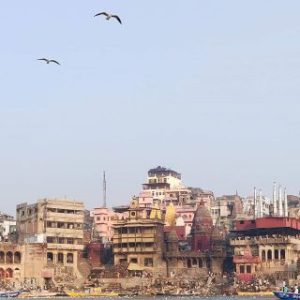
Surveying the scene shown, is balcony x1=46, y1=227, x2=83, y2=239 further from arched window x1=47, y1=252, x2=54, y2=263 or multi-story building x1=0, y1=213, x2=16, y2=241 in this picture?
multi-story building x1=0, y1=213, x2=16, y2=241

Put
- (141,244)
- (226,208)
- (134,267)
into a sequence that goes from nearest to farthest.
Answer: (134,267), (141,244), (226,208)

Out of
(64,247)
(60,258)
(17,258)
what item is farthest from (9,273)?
(64,247)

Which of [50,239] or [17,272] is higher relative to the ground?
[50,239]

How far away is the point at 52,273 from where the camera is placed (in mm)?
100375

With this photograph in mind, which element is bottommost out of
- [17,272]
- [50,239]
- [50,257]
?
[17,272]

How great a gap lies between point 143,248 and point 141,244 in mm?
600

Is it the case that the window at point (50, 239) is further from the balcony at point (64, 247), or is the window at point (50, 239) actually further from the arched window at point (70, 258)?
the arched window at point (70, 258)

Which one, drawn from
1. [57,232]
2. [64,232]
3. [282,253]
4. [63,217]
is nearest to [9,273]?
[57,232]

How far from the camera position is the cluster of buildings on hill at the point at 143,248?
100250mm

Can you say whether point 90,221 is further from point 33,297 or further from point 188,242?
point 33,297

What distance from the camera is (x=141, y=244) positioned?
349 feet

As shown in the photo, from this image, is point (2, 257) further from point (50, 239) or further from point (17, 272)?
point (50, 239)

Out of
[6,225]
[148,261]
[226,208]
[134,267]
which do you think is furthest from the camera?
[226,208]

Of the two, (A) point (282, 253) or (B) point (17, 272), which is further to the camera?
(A) point (282, 253)
